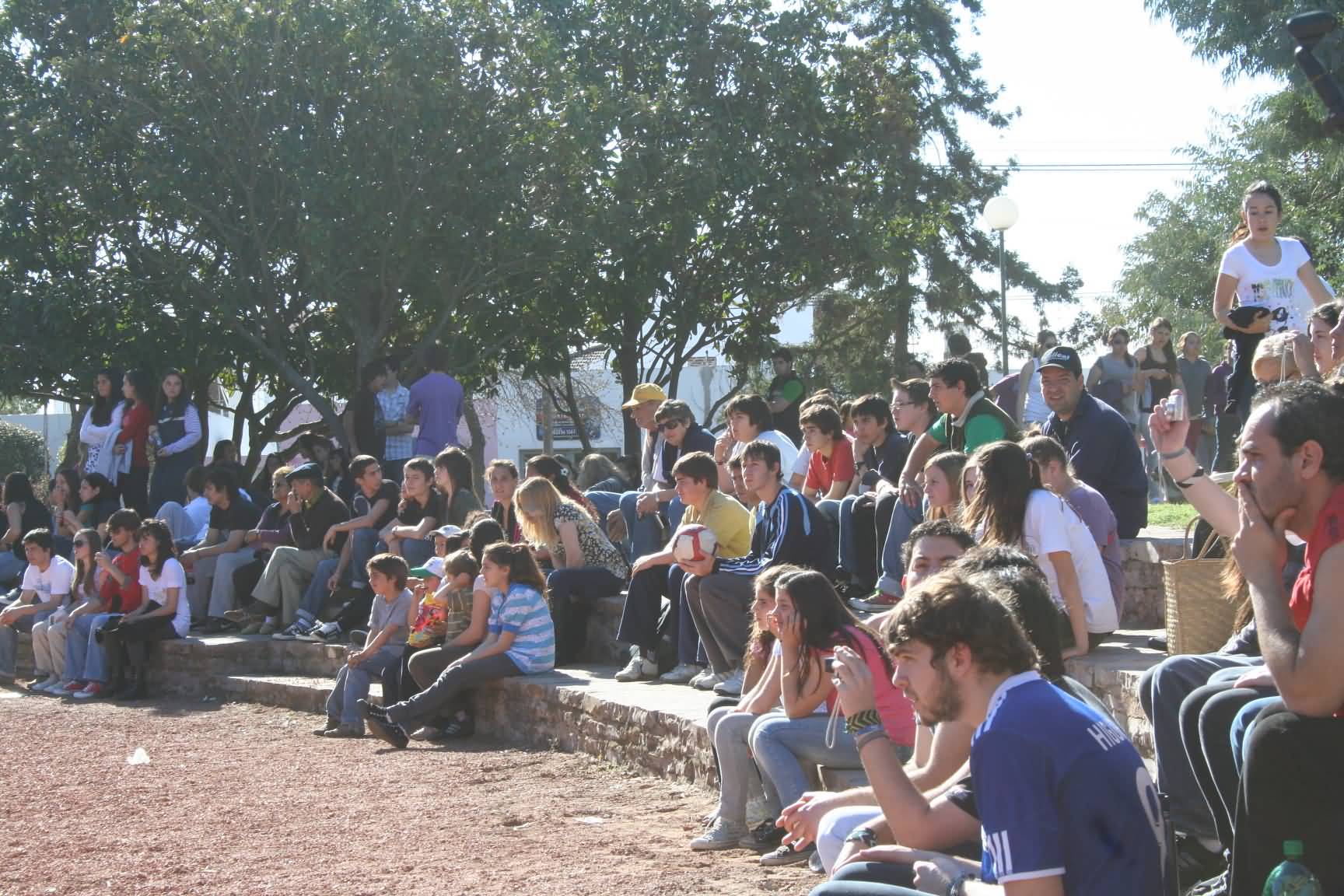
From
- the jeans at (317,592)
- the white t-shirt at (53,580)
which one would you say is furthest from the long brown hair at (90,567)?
the jeans at (317,592)

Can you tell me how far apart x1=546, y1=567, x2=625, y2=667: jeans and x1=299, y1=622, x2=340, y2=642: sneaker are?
8.66ft

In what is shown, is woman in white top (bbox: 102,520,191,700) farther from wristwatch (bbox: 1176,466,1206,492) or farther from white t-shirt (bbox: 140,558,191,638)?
wristwatch (bbox: 1176,466,1206,492)

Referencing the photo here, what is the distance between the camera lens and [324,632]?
11.9 metres

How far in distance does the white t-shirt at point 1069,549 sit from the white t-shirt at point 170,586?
8.52 meters

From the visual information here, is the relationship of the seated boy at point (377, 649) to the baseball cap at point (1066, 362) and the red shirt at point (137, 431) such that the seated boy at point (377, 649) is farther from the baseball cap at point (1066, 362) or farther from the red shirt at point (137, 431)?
the red shirt at point (137, 431)

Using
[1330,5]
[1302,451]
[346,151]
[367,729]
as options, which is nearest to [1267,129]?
[1330,5]

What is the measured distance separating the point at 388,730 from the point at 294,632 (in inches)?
147

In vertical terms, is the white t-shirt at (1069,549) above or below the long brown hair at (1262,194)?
below

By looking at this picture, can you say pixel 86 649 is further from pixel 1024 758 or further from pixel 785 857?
pixel 1024 758

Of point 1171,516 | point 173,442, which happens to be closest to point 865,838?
point 1171,516

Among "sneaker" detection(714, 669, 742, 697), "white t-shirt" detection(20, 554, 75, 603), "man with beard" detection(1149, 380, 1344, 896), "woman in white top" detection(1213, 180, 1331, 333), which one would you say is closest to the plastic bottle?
"man with beard" detection(1149, 380, 1344, 896)

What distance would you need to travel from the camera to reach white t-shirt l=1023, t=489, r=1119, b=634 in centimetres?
587

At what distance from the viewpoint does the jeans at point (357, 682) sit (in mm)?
9789

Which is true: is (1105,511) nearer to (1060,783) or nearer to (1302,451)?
(1302,451)
